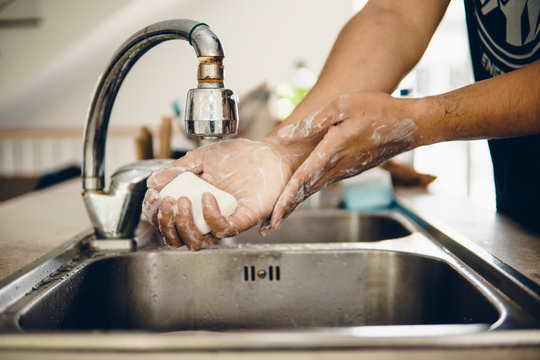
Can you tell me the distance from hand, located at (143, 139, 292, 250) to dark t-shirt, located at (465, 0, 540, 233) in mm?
466

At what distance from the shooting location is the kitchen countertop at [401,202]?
486mm

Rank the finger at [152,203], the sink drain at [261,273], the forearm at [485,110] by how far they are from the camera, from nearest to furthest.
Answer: the forearm at [485,110], the finger at [152,203], the sink drain at [261,273]

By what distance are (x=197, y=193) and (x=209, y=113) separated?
171 mm

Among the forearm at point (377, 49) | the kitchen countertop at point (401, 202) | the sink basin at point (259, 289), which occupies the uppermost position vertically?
the forearm at point (377, 49)

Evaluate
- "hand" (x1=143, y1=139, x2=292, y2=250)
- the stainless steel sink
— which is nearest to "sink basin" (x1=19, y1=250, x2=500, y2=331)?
the stainless steel sink

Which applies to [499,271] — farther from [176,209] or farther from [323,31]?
[323,31]

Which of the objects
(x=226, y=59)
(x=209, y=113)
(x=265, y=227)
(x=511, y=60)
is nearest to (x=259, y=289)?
(x=265, y=227)

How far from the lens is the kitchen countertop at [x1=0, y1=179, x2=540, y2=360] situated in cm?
49

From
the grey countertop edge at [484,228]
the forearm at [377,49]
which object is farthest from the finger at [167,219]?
the grey countertop edge at [484,228]

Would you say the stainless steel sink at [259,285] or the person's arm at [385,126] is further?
the stainless steel sink at [259,285]

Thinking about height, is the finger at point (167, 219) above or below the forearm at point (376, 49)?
below

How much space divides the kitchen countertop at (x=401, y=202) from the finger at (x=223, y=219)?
0.29 m

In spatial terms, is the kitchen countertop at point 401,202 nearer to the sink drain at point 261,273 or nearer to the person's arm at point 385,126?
the person's arm at point 385,126

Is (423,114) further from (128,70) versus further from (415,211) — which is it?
(128,70)
